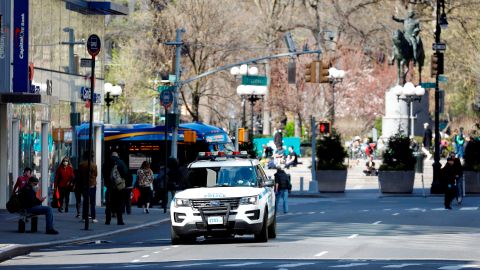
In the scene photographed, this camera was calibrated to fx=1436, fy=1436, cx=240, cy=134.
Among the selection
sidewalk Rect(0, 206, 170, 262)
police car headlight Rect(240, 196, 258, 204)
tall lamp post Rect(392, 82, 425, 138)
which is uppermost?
tall lamp post Rect(392, 82, 425, 138)

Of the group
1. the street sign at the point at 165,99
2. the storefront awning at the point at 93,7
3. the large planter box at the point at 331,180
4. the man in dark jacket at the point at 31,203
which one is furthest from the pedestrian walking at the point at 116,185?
the large planter box at the point at 331,180

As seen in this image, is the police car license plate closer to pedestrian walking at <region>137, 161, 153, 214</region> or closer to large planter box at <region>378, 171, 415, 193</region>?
pedestrian walking at <region>137, 161, 153, 214</region>

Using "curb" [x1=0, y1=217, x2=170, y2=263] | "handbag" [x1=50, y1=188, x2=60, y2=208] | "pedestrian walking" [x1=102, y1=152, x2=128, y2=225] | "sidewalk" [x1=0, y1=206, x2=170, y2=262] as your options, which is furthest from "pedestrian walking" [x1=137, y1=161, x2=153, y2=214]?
"curb" [x1=0, y1=217, x2=170, y2=263]

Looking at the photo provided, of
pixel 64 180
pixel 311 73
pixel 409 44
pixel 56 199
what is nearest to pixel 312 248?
pixel 64 180

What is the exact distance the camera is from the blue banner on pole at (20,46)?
128 ft

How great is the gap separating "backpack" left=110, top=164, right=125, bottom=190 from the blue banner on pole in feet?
13.5

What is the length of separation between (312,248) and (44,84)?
18036 millimetres

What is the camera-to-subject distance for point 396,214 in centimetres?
4266

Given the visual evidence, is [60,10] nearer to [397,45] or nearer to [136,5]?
→ [397,45]

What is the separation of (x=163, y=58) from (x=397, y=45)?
1428 cm

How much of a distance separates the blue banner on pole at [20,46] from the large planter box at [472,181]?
22.5 m

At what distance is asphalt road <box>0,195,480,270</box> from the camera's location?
947 inches

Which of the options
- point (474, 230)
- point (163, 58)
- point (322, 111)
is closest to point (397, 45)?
point (163, 58)

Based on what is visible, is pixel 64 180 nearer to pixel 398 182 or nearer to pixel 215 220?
pixel 215 220
